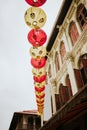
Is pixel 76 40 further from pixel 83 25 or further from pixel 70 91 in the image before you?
pixel 70 91

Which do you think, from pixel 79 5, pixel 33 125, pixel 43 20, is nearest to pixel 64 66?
pixel 79 5

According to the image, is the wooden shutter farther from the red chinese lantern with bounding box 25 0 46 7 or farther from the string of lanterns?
the red chinese lantern with bounding box 25 0 46 7

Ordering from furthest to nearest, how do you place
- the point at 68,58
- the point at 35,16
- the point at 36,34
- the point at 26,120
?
the point at 26,120 → the point at 68,58 → the point at 36,34 → the point at 35,16

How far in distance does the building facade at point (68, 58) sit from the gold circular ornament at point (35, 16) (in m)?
3.01

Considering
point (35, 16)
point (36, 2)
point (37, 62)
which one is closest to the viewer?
point (36, 2)

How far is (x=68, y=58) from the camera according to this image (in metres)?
11.1

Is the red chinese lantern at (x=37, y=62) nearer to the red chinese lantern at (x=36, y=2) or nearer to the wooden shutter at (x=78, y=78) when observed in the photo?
the wooden shutter at (x=78, y=78)

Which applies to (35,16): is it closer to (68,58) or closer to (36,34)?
(36,34)

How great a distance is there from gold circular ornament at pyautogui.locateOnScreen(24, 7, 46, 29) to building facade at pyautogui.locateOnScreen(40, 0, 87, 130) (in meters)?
3.01

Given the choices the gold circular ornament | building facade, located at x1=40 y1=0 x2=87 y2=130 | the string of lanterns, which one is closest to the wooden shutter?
building facade, located at x1=40 y1=0 x2=87 y2=130

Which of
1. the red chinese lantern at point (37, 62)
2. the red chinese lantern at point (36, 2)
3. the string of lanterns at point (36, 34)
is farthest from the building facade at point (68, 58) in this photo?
the red chinese lantern at point (36, 2)

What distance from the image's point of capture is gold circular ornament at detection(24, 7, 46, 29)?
6.85 metres

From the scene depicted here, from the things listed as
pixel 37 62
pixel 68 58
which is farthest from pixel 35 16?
pixel 68 58

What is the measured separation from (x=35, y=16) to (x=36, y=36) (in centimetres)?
109
